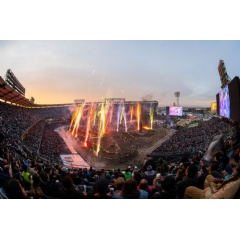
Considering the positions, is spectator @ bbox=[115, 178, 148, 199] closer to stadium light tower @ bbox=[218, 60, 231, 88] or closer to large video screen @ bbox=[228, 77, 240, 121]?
large video screen @ bbox=[228, 77, 240, 121]

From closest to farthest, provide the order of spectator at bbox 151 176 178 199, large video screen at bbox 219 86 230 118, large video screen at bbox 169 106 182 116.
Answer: spectator at bbox 151 176 178 199 → large video screen at bbox 219 86 230 118 → large video screen at bbox 169 106 182 116

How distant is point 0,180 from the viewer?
5266mm

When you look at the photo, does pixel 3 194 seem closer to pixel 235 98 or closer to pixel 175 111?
pixel 235 98

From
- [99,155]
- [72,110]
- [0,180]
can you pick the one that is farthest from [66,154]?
[72,110]

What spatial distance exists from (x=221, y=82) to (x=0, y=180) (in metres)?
28.0

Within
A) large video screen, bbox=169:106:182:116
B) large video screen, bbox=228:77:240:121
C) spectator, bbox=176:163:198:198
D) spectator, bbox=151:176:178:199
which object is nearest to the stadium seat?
spectator, bbox=151:176:178:199

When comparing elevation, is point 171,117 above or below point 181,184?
above

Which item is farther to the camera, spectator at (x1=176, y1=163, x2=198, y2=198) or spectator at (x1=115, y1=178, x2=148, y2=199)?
spectator at (x1=176, y1=163, x2=198, y2=198)

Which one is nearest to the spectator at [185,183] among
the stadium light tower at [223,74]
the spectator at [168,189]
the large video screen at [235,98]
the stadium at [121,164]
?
the stadium at [121,164]

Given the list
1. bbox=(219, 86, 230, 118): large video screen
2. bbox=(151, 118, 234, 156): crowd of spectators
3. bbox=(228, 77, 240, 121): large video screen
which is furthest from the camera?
bbox=(151, 118, 234, 156): crowd of spectators

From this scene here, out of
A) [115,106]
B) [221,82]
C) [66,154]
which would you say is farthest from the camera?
[115,106]

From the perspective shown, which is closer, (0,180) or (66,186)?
(66,186)

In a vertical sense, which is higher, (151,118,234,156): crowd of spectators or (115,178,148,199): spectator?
(151,118,234,156): crowd of spectators

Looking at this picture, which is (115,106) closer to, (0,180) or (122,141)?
(122,141)
